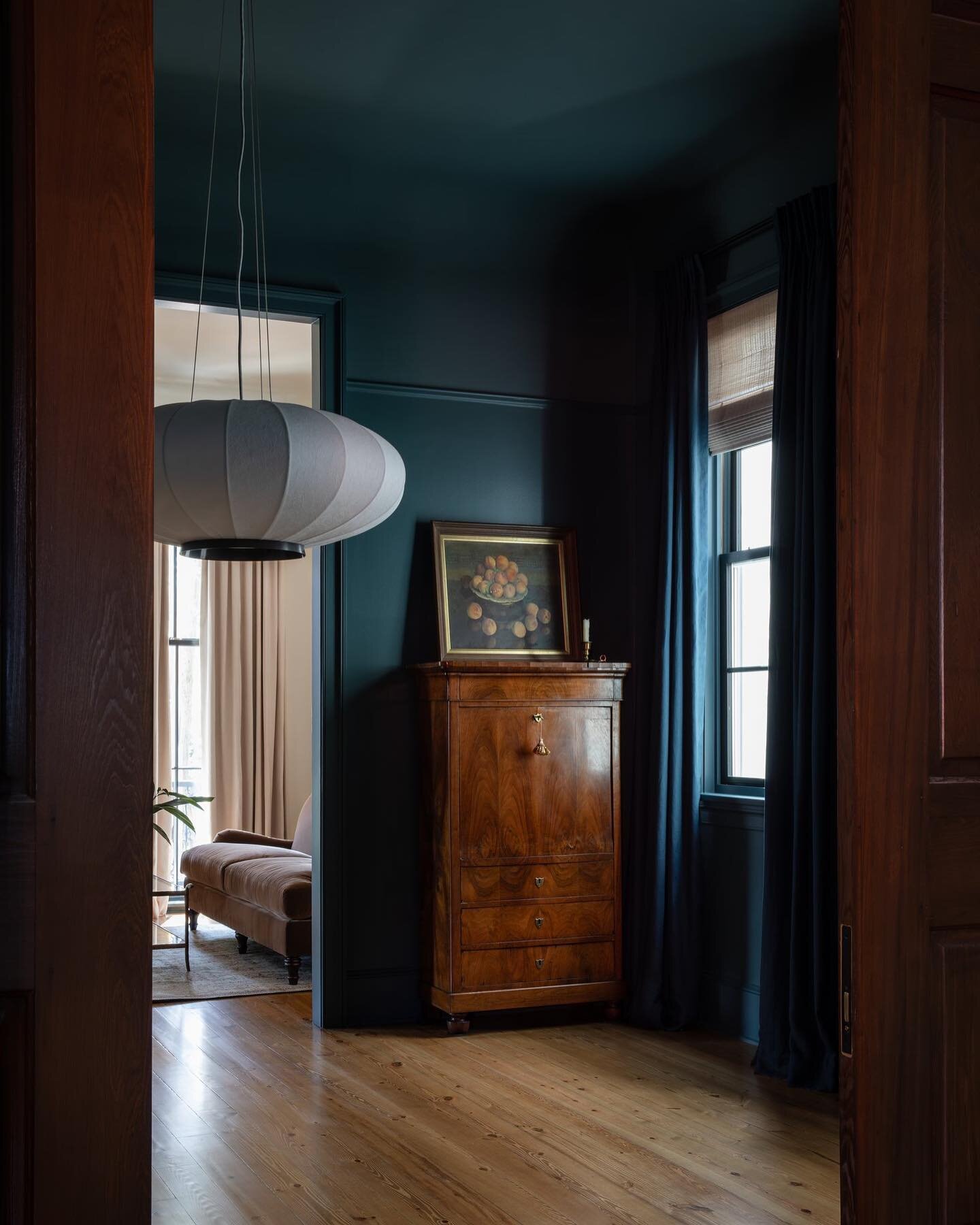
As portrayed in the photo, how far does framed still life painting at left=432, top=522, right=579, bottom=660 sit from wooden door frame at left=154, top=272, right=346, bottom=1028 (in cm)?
45

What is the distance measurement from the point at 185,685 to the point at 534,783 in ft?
16.7

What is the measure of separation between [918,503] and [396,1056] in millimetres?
3615

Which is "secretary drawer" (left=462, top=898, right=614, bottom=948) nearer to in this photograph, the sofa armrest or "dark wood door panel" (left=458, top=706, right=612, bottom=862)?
"dark wood door panel" (left=458, top=706, right=612, bottom=862)

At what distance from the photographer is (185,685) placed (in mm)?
9617

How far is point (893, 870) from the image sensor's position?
5.26 ft

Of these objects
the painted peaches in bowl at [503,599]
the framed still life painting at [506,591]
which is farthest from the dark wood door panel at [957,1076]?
the painted peaches in bowl at [503,599]

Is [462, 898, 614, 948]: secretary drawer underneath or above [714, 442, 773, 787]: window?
underneath

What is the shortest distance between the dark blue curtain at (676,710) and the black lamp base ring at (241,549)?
1901 mm

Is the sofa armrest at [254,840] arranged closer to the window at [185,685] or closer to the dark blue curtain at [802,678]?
the window at [185,685]

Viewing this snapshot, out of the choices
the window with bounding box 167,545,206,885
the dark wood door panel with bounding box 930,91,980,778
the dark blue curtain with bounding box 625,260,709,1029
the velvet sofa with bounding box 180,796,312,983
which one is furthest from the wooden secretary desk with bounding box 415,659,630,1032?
the window with bounding box 167,545,206,885

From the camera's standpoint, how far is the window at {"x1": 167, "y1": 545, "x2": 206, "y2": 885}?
378 inches

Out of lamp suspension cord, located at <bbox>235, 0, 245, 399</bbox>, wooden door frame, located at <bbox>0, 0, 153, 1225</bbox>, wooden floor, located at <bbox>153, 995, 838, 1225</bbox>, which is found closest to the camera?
wooden door frame, located at <bbox>0, 0, 153, 1225</bbox>

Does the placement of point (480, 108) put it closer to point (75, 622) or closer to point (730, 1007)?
point (730, 1007)

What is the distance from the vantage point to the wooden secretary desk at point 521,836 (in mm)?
5016
